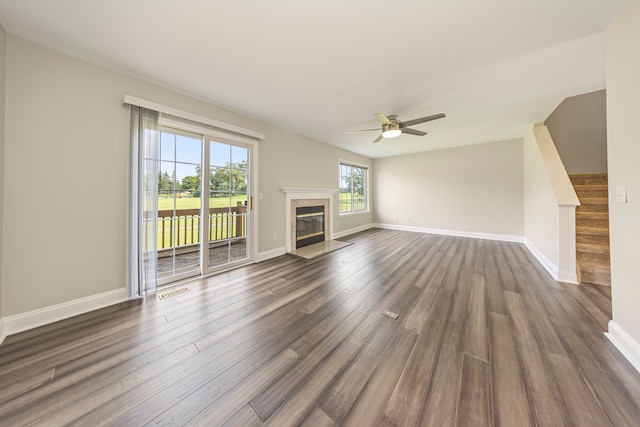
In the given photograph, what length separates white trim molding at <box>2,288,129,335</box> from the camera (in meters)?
1.81

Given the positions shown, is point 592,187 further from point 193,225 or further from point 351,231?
point 193,225

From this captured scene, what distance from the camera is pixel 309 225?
495 centimetres

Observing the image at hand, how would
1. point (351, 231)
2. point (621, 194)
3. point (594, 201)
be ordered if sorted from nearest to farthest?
point (621, 194) < point (594, 201) < point (351, 231)

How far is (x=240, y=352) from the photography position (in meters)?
1.58

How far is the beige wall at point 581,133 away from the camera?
160 inches

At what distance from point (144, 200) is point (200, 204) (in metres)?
0.69

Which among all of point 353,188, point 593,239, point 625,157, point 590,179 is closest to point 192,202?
point 625,157

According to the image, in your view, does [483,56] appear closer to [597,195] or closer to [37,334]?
[597,195]

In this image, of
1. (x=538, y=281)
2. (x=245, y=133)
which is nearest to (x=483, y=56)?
A: (x=538, y=281)

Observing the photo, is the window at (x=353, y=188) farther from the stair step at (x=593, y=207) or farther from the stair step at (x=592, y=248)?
the stair step at (x=593, y=207)

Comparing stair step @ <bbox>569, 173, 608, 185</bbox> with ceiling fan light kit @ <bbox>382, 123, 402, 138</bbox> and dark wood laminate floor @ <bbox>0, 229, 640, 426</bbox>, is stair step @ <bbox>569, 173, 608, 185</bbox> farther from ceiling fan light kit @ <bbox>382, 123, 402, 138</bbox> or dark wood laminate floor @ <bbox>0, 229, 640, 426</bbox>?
ceiling fan light kit @ <bbox>382, 123, 402, 138</bbox>

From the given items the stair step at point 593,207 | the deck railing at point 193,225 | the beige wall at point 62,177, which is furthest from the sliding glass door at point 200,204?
the stair step at point 593,207

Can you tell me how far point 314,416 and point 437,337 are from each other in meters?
1.20

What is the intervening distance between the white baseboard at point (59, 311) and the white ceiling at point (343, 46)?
8.10ft
